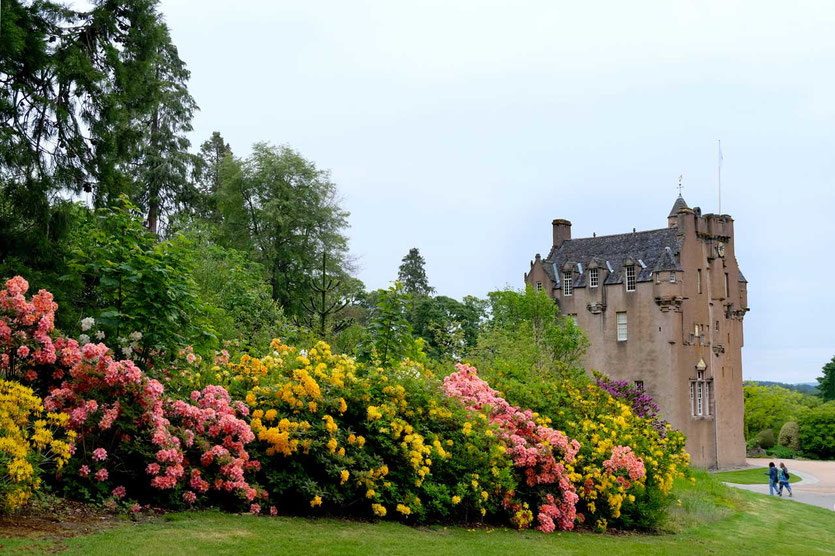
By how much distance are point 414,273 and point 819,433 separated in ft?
127

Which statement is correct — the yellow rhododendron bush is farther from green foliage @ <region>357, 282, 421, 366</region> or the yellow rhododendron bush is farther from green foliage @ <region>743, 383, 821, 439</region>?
green foliage @ <region>743, 383, 821, 439</region>

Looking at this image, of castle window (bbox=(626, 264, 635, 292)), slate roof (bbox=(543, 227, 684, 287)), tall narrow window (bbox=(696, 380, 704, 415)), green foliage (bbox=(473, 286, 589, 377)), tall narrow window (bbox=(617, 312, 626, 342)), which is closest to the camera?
green foliage (bbox=(473, 286, 589, 377))

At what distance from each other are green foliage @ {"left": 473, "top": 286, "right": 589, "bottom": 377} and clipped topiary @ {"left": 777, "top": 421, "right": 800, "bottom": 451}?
24930 mm

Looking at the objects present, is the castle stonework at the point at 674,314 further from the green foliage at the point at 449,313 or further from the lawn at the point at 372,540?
the lawn at the point at 372,540

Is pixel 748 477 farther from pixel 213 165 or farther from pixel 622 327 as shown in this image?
pixel 213 165

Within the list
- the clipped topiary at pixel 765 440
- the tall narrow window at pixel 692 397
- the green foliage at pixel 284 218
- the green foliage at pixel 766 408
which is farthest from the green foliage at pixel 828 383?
the green foliage at pixel 284 218

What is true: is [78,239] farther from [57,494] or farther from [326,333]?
[57,494]

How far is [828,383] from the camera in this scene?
85.0m

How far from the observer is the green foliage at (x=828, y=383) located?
8438cm

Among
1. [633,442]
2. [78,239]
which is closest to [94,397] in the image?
[633,442]

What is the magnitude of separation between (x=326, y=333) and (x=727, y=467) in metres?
39.2

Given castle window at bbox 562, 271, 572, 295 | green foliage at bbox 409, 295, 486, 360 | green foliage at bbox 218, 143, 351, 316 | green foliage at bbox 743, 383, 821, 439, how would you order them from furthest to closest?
green foliage at bbox 743, 383, 821, 439 → green foliage at bbox 409, 295, 486, 360 → castle window at bbox 562, 271, 572, 295 → green foliage at bbox 218, 143, 351, 316

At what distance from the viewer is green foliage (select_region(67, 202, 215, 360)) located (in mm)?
10125

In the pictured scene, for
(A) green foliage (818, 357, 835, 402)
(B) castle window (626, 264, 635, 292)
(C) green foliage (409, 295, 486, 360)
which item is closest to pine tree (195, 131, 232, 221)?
(C) green foliage (409, 295, 486, 360)
